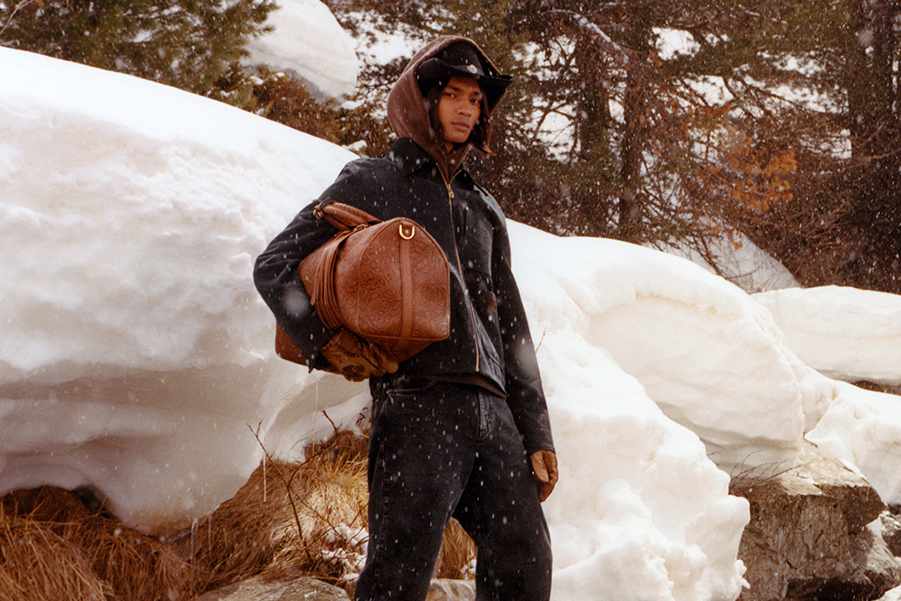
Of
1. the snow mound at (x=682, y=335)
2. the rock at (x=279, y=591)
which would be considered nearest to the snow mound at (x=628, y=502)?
the snow mound at (x=682, y=335)

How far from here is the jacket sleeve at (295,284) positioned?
6.77ft

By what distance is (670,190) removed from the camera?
10898mm

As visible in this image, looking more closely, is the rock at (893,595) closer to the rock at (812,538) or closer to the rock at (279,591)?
the rock at (812,538)

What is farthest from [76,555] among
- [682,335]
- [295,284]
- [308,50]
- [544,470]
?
[308,50]

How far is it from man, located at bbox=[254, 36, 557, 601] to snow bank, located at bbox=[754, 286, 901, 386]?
7.54m

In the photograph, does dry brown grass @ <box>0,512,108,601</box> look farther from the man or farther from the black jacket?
the black jacket

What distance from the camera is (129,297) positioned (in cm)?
245

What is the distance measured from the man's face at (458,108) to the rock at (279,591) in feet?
4.64

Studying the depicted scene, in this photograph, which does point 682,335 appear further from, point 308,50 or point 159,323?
point 308,50

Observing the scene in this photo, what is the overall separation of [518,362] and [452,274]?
0.35m

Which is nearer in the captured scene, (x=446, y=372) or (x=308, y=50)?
(x=446, y=372)

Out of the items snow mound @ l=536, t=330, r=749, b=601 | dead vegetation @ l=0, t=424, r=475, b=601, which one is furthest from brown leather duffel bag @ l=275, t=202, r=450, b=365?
snow mound @ l=536, t=330, r=749, b=601

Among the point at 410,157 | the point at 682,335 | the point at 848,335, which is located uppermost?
the point at 410,157

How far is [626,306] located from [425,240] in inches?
104
